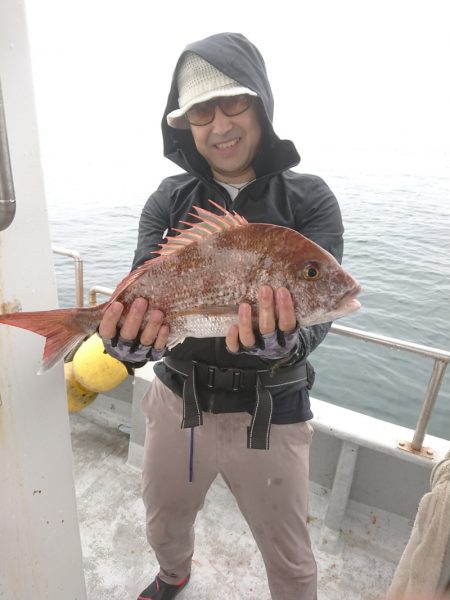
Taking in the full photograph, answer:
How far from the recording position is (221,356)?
223 centimetres

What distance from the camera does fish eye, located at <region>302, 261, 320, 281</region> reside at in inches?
66.8

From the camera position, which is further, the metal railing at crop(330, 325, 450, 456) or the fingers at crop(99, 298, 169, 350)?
the metal railing at crop(330, 325, 450, 456)

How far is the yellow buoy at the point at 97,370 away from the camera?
367cm

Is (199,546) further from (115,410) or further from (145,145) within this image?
(145,145)

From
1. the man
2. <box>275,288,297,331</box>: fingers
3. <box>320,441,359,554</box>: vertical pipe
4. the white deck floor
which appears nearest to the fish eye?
<box>275,288,297,331</box>: fingers

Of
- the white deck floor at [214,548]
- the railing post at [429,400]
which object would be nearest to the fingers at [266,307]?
the railing post at [429,400]

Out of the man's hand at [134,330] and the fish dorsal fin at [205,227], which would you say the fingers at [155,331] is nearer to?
the man's hand at [134,330]

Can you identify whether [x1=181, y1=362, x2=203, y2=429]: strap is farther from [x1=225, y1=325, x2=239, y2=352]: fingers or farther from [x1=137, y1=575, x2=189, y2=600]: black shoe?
[x1=137, y1=575, x2=189, y2=600]: black shoe

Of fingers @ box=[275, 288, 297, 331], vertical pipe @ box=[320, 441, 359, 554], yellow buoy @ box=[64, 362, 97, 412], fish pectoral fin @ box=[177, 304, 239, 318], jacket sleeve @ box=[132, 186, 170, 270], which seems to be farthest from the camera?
yellow buoy @ box=[64, 362, 97, 412]

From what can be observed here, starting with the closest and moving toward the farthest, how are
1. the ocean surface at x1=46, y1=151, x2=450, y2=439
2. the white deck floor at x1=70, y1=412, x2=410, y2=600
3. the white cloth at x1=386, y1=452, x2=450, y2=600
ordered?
the white cloth at x1=386, y1=452, x2=450, y2=600
the white deck floor at x1=70, y1=412, x2=410, y2=600
the ocean surface at x1=46, y1=151, x2=450, y2=439

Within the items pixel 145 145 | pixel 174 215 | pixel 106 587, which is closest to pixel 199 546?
pixel 106 587

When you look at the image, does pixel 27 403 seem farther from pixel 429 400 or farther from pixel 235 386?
pixel 429 400

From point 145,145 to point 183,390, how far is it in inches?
2526

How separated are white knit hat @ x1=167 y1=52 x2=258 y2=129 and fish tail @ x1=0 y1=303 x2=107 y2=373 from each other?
1208 millimetres
